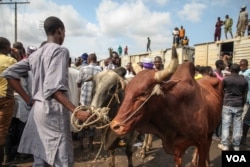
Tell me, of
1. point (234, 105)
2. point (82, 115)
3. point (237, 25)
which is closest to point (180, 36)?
point (237, 25)

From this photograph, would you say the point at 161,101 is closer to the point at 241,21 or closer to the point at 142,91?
the point at 142,91

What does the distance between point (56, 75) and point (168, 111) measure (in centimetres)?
167

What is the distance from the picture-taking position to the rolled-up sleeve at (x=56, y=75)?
8.00ft

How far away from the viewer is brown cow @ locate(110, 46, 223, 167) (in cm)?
312

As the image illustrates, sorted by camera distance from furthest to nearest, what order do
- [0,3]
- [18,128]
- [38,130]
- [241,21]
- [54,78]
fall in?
1. [0,3]
2. [241,21]
3. [18,128]
4. [38,130]
5. [54,78]

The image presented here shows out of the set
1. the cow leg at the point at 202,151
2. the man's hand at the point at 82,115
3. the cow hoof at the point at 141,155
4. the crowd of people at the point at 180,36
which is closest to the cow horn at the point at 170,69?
the man's hand at the point at 82,115

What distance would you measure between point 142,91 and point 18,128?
156 inches

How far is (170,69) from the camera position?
10.5ft

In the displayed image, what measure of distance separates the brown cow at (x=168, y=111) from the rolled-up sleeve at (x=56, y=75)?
32.1 inches

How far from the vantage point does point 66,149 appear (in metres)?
2.59

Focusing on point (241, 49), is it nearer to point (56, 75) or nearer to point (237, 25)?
point (237, 25)

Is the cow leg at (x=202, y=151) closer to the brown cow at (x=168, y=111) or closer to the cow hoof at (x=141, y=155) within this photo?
the brown cow at (x=168, y=111)

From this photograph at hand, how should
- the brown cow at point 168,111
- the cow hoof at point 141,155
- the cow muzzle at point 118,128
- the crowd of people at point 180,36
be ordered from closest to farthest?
the cow muzzle at point 118,128 < the brown cow at point 168,111 < the cow hoof at point 141,155 < the crowd of people at point 180,36

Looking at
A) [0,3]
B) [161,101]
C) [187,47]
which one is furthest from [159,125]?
[0,3]
